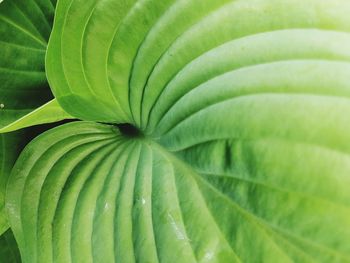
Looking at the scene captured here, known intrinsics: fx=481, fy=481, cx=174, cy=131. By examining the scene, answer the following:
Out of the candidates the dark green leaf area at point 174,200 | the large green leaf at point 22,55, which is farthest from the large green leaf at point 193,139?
the large green leaf at point 22,55

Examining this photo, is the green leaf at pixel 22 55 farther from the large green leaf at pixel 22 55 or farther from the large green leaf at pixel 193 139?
the large green leaf at pixel 193 139

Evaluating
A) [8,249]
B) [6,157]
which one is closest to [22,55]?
[6,157]

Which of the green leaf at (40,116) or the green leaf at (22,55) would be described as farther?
the green leaf at (22,55)

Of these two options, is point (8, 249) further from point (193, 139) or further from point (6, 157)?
point (193, 139)

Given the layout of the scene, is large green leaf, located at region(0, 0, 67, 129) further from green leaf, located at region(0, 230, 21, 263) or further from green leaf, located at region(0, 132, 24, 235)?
green leaf, located at region(0, 230, 21, 263)

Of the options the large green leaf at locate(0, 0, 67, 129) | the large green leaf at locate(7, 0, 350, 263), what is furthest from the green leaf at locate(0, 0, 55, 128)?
the large green leaf at locate(7, 0, 350, 263)

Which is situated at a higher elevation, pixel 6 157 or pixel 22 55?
pixel 22 55

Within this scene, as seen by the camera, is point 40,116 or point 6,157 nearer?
point 40,116
